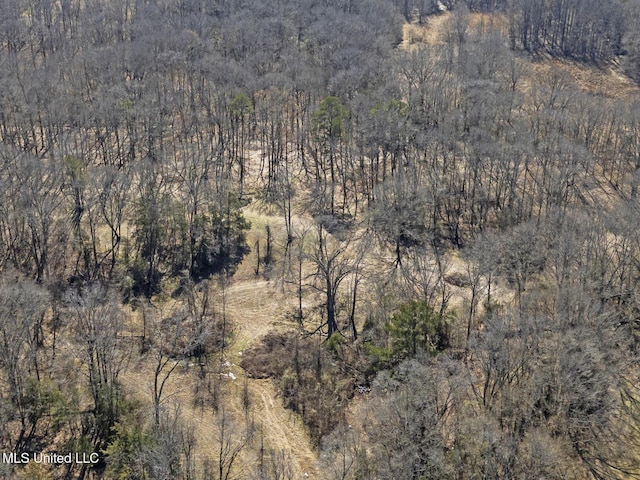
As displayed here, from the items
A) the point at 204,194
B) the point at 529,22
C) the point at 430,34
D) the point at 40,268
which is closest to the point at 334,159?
the point at 204,194

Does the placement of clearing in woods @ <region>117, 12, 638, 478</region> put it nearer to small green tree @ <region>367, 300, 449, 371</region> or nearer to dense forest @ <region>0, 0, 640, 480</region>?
dense forest @ <region>0, 0, 640, 480</region>

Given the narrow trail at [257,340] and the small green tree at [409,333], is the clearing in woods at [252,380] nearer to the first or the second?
the narrow trail at [257,340]

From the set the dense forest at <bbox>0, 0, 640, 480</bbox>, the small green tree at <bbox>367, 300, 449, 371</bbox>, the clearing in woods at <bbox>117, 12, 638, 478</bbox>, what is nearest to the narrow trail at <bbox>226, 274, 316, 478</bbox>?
the clearing in woods at <bbox>117, 12, 638, 478</bbox>

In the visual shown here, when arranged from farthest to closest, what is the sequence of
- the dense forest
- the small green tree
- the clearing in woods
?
the small green tree
the clearing in woods
the dense forest

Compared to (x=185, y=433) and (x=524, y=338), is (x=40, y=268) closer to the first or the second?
(x=185, y=433)

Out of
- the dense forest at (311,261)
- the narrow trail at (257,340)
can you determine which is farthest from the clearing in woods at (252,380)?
the dense forest at (311,261)

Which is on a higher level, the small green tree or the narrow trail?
the small green tree

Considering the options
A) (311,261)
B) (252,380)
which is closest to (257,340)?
(252,380)

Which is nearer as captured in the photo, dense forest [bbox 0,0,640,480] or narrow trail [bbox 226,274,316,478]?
dense forest [bbox 0,0,640,480]

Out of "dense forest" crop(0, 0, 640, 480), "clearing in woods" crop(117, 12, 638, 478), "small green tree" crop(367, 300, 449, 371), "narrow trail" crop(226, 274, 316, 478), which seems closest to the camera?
"dense forest" crop(0, 0, 640, 480)
